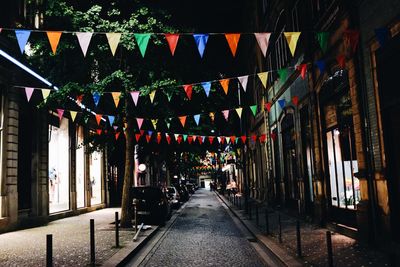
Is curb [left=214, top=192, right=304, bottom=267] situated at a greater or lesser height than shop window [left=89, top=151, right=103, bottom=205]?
lesser

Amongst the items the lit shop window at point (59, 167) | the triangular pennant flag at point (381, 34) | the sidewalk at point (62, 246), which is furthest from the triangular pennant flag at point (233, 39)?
the lit shop window at point (59, 167)

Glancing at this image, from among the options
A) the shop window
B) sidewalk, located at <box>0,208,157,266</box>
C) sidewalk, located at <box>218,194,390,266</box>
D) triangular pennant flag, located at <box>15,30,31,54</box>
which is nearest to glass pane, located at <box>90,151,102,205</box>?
the shop window

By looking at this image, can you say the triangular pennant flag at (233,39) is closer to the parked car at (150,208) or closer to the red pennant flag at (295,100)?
the red pennant flag at (295,100)

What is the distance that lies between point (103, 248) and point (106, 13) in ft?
29.5

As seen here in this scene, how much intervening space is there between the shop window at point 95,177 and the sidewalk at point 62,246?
10120 mm

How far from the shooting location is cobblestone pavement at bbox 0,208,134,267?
8625 mm

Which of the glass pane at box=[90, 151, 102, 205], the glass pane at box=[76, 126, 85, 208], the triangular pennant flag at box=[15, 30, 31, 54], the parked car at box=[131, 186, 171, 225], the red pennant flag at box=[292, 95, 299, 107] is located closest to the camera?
the triangular pennant flag at box=[15, 30, 31, 54]

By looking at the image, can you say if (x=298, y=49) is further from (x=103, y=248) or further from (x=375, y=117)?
(x=103, y=248)

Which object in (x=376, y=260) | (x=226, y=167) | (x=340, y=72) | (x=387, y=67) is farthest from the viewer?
(x=226, y=167)

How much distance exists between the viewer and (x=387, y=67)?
8.76 m

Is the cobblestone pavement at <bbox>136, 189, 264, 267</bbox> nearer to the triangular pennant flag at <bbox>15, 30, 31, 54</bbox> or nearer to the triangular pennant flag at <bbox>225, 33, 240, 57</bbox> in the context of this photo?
the triangular pennant flag at <bbox>225, 33, 240, 57</bbox>

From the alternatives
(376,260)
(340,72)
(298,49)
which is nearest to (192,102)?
(298,49)

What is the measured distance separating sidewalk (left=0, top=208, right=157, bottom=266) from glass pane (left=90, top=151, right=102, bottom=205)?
33.3ft

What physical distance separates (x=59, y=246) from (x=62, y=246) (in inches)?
3.8
